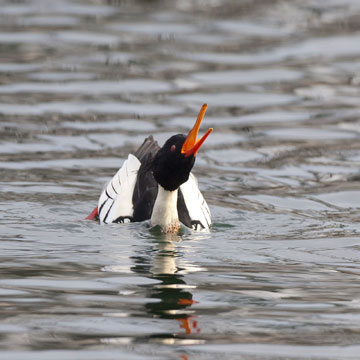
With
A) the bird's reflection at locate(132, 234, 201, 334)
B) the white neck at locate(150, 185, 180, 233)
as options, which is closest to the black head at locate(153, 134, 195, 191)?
the white neck at locate(150, 185, 180, 233)

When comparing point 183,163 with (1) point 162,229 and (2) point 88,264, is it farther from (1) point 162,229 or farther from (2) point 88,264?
(2) point 88,264

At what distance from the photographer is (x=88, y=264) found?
8.58 meters

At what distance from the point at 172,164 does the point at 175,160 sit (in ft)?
0.25

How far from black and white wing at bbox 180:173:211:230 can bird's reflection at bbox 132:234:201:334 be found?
45cm

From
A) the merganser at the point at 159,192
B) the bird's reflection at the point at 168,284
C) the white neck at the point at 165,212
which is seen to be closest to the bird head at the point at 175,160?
the merganser at the point at 159,192

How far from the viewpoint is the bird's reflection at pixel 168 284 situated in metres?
6.95

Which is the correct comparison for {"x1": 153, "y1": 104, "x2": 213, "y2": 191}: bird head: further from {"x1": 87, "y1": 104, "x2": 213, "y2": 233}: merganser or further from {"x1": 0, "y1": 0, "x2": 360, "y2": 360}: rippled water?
{"x1": 0, "y1": 0, "x2": 360, "y2": 360}: rippled water

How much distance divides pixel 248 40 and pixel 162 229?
36.4 ft

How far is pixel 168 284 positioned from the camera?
26.1ft

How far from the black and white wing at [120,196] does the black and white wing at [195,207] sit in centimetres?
57

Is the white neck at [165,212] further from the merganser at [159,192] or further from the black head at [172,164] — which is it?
the black head at [172,164]

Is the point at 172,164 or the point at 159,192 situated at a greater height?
the point at 172,164

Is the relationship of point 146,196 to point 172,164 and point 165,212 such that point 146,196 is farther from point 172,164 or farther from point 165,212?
point 172,164

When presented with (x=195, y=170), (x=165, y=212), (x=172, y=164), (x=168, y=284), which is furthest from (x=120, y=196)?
(x=168, y=284)
